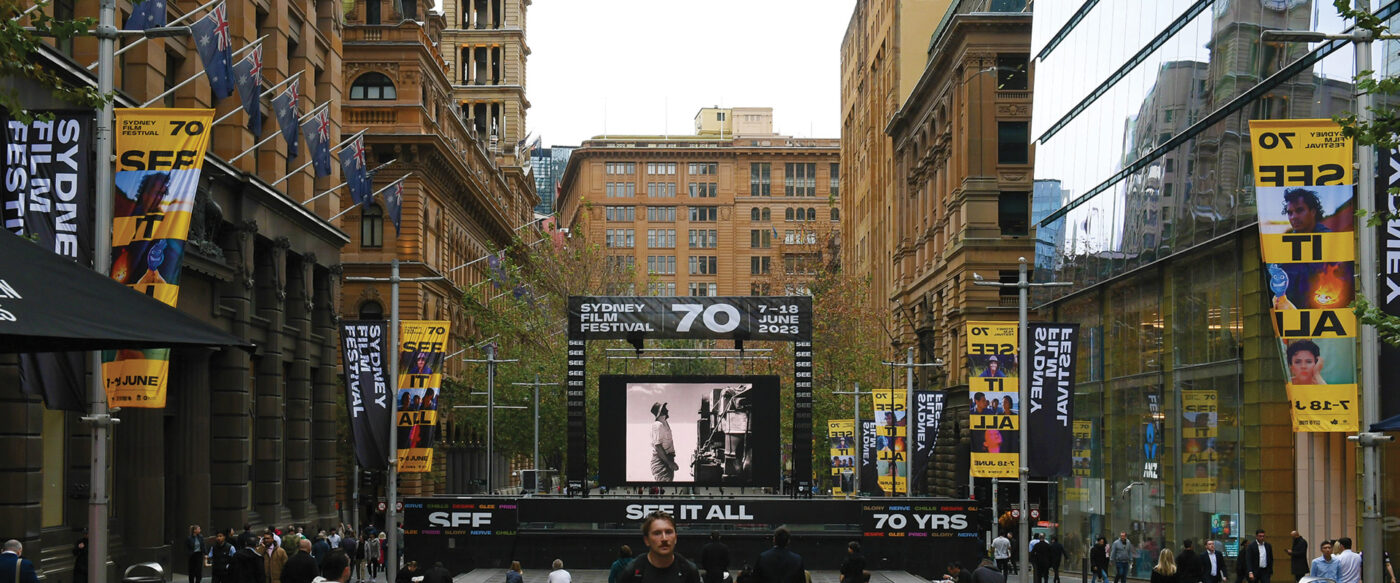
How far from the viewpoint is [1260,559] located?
3105 cm

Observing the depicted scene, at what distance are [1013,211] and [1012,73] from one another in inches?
224

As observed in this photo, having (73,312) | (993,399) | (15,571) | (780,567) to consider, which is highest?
(73,312)

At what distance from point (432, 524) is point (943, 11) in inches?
2293

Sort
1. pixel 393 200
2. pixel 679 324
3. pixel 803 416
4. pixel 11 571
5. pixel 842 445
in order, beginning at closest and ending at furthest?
1. pixel 11 571
2. pixel 803 416
3. pixel 679 324
4. pixel 393 200
5. pixel 842 445

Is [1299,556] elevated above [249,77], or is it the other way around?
[249,77]

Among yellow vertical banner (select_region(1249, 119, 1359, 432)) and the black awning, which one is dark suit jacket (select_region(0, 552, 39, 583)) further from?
yellow vertical banner (select_region(1249, 119, 1359, 432))

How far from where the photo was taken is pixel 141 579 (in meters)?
16.4

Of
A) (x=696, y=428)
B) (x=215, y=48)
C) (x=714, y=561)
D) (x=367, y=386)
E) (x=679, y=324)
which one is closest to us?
(x=714, y=561)

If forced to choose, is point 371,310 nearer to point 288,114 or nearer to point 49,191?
point 288,114

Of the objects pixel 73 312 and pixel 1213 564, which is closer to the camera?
→ pixel 73 312

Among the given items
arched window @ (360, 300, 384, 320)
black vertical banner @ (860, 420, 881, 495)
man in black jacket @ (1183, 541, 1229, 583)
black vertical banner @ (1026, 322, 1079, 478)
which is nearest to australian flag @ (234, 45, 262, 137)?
black vertical banner @ (1026, 322, 1079, 478)

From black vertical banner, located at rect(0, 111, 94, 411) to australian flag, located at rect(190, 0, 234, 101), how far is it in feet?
38.5

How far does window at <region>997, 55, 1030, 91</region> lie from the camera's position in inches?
2739

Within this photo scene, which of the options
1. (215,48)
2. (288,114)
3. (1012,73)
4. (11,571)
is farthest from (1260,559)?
(1012,73)
